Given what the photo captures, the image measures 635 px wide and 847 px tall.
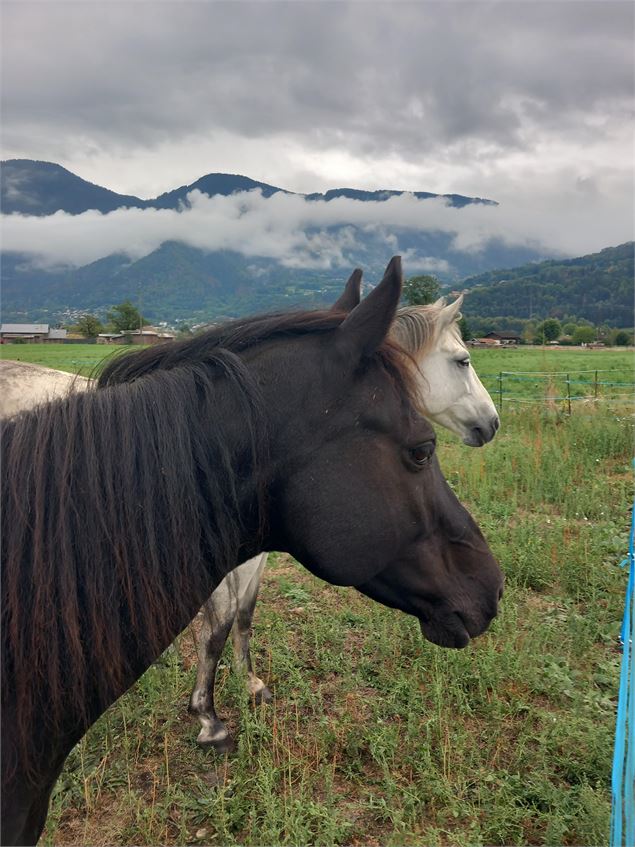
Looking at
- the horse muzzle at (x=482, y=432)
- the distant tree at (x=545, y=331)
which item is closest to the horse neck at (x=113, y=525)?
the horse muzzle at (x=482, y=432)

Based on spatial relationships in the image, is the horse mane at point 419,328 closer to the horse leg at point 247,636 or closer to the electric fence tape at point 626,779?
the horse leg at point 247,636

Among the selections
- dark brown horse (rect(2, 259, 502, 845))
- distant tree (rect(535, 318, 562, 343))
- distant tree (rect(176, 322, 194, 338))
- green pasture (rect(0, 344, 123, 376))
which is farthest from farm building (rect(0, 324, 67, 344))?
dark brown horse (rect(2, 259, 502, 845))

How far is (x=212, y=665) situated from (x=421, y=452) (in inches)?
97.9

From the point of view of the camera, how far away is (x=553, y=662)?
366cm

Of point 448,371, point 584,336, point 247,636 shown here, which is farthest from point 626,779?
point 584,336

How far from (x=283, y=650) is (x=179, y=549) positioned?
309 cm

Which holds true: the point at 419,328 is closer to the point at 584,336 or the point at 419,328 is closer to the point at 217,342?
the point at 217,342

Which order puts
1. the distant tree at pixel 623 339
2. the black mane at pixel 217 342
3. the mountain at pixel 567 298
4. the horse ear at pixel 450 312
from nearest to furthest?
1. the black mane at pixel 217 342
2. the horse ear at pixel 450 312
3. the distant tree at pixel 623 339
4. the mountain at pixel 567 298

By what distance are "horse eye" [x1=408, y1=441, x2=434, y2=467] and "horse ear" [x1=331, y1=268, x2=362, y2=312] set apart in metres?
0.64

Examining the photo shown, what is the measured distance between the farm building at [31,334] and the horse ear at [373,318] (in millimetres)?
62923

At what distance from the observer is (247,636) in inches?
146


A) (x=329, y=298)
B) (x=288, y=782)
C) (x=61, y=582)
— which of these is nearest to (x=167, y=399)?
(x=61, y=582)

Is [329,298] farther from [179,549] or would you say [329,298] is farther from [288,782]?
[288,782]

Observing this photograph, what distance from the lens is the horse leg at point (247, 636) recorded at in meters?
3.51
